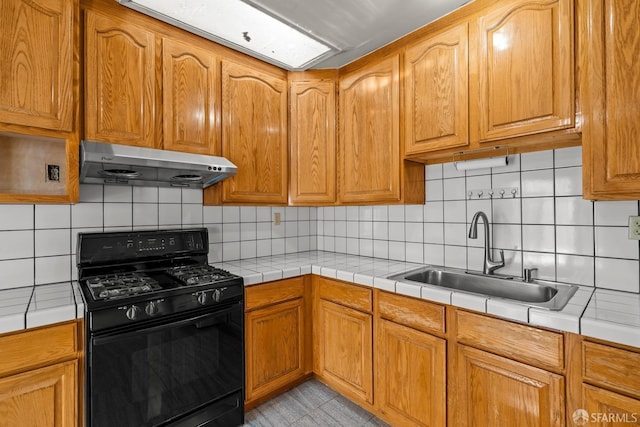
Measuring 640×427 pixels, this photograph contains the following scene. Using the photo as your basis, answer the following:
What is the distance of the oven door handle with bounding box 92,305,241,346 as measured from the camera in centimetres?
125

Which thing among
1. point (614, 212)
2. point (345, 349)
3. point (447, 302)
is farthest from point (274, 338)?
point (614, 212)

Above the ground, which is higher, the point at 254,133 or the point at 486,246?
the point at 254,133

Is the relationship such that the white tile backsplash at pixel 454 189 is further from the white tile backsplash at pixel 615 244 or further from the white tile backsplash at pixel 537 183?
the white tile backsplash at pixel 615 244

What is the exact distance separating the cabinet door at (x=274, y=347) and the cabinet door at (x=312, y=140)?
2.54ft

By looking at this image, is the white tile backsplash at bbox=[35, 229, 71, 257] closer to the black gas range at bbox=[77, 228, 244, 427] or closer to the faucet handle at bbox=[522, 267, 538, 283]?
the black gas range at bbox=[77, 228, 244, 427]

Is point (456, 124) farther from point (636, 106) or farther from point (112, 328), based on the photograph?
point (112, 328)

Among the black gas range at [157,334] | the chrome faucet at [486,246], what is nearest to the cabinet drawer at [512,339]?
the chrome faucet at [486,246]

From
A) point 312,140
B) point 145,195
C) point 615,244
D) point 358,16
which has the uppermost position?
point 358,16

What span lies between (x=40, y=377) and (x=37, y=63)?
4.17 feet

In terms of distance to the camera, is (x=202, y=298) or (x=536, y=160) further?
(x=536, y=160)

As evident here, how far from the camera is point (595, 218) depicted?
1.45m

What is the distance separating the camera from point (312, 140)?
2258 mm

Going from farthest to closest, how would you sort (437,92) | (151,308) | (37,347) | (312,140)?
(312,140), (437,92), (151,308), (37,347)

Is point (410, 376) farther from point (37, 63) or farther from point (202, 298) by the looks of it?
point (37, 63)
